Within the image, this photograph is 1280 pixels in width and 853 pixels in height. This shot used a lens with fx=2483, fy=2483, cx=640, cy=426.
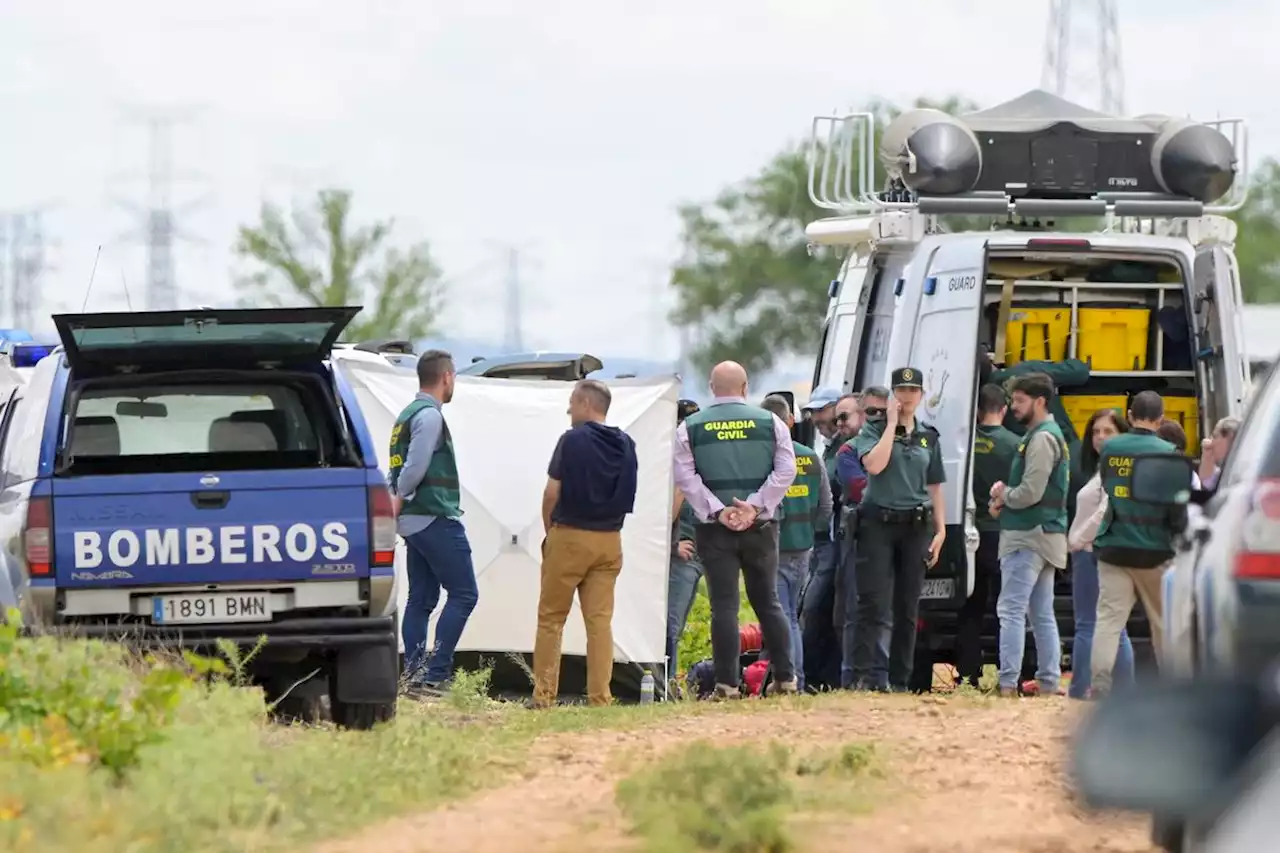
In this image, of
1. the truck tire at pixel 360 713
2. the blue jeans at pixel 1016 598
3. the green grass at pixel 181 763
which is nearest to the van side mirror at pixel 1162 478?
the green grass at pixel 181 763

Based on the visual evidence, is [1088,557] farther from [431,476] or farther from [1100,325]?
[431,476]

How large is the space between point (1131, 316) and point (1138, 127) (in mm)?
1861

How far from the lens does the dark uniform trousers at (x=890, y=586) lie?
12867 mm

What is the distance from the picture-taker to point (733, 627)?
1291 cm

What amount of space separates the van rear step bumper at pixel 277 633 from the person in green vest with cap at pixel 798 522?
12.8 feet

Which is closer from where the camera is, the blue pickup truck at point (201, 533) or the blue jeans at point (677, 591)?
the blue pickup truck at point (201, 533)

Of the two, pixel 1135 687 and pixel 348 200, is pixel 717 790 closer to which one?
pixel 1135 687

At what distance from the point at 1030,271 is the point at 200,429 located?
16.4ft

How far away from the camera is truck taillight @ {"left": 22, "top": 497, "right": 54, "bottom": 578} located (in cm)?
965

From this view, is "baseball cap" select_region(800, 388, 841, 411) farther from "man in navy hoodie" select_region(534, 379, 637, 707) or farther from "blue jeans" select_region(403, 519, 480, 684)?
"blue jeans" select_region(403, 519, 480, 684)

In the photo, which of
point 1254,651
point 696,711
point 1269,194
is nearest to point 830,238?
point 696,711

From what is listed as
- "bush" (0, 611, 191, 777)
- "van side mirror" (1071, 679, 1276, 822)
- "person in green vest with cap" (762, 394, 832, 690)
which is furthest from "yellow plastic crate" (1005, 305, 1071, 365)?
"van side mirror" (1071, 679, 1276, 822)

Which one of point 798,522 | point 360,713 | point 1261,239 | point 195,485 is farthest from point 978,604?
point 1261,239

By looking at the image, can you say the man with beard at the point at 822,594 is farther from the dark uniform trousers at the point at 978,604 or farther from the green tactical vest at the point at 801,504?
the dark uniform trousers at the point at 978,604
